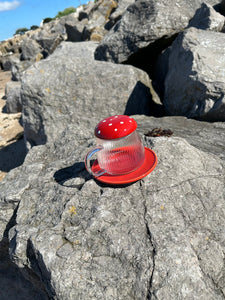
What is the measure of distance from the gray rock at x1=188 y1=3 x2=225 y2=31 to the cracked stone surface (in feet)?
17.7

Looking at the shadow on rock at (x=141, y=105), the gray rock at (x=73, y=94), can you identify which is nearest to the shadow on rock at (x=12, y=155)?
the gray rock at (x=73, y=94)

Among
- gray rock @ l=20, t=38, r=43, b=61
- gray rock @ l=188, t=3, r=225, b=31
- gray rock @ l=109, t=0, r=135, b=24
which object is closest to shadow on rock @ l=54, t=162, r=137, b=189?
gray rock @ l=188, t=3, r=225, b=31

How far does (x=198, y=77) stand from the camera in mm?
5293

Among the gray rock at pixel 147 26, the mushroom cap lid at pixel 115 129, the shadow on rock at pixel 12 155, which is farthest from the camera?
the shadow on rock at pixel 12 155

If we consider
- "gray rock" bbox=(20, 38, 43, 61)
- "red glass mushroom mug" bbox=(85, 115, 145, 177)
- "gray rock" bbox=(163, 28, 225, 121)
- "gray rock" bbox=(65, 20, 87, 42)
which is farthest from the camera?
"gray rock" bbox=(20, 38, 43, 61)

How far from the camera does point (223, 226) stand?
2.66 metres

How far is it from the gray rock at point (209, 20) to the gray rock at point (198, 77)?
4.21 ft

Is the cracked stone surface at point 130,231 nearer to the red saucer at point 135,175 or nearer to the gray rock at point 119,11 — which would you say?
the red saucer at point 135,175

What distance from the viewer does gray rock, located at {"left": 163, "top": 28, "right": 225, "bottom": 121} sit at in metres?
5.21

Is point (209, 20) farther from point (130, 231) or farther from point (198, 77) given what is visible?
point (130, 231)

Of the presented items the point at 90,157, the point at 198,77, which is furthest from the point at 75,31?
the point at 90,157

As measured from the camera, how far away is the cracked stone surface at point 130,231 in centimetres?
233

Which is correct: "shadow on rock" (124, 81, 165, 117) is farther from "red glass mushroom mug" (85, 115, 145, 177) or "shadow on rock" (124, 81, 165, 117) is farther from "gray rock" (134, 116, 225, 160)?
"red glass mushroom mug" (85, 115, 145, 177)

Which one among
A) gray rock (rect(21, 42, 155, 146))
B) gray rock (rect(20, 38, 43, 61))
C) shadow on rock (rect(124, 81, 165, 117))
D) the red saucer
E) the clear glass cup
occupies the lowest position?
gray rock (rect(20, 38, 43, 61))
